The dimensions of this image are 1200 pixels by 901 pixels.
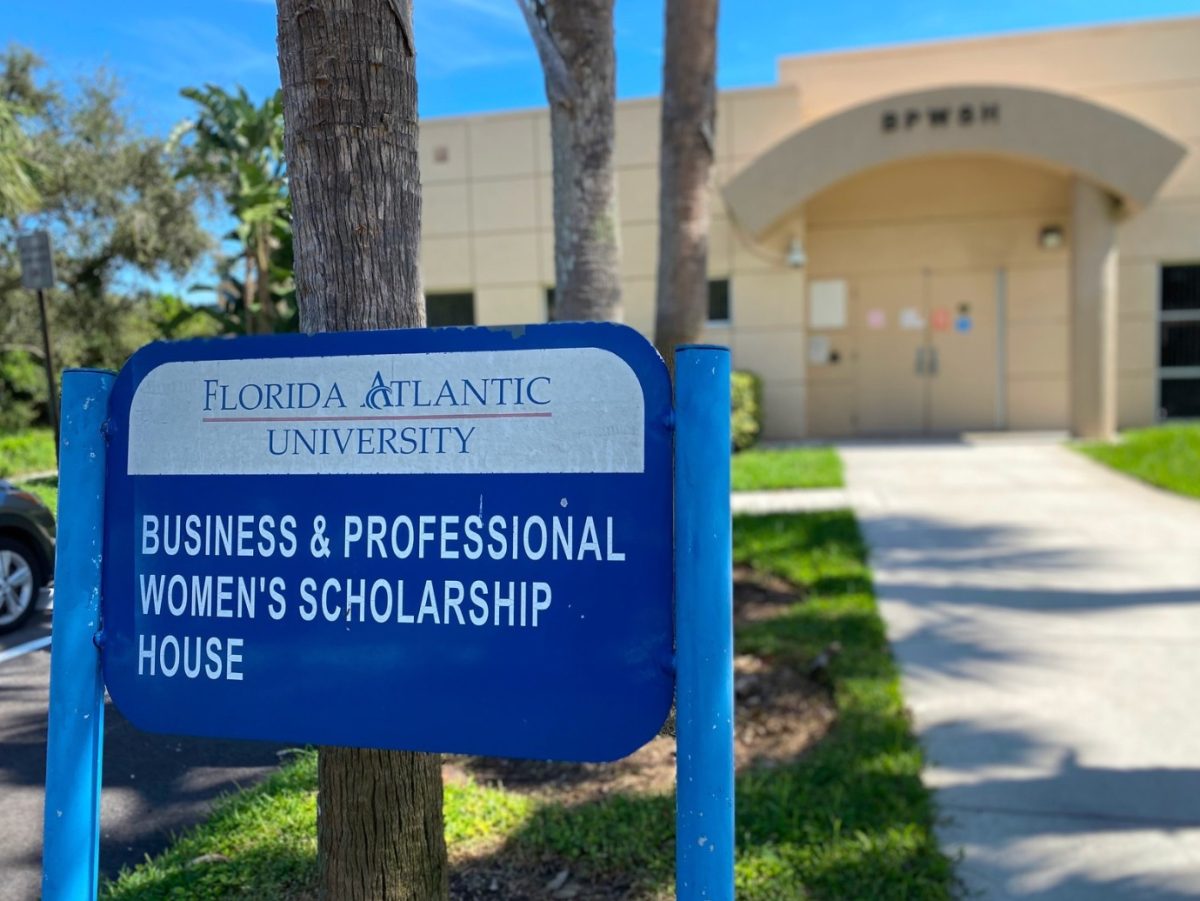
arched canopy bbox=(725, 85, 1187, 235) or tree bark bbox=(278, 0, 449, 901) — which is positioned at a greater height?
arched canopy bbox=(725, 85, 1187, 235)

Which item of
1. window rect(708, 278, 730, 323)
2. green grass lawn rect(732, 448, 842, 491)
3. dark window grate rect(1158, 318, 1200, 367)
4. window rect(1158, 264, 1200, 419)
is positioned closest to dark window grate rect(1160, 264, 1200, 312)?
window rect(1158, 264, 1200, 419)

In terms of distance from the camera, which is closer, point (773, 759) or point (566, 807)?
point (566, 807)

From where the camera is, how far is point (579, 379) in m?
1.96

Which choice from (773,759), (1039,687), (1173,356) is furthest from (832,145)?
(773,759)

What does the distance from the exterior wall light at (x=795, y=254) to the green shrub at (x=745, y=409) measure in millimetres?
1847

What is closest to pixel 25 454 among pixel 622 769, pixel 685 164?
pixel 685 164

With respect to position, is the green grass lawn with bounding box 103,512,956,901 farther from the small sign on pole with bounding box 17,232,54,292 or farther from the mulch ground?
the small sign on pole with bounding box 17,232,54,292

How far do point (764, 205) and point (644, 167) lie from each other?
225cm

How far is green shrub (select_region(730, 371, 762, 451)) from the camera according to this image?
13.9 m

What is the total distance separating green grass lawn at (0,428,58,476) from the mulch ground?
798cm

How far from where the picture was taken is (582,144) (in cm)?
529

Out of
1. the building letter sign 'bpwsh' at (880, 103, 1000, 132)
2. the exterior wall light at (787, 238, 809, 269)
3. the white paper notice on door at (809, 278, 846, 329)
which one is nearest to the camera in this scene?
the building letter sign 'bpwsh' at (880, 103, 1000, 132)

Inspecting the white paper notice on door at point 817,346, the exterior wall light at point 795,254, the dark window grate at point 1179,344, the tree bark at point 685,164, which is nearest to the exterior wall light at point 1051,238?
the dark window grate at point 1179,344

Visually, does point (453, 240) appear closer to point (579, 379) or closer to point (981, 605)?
point (981, 605)
